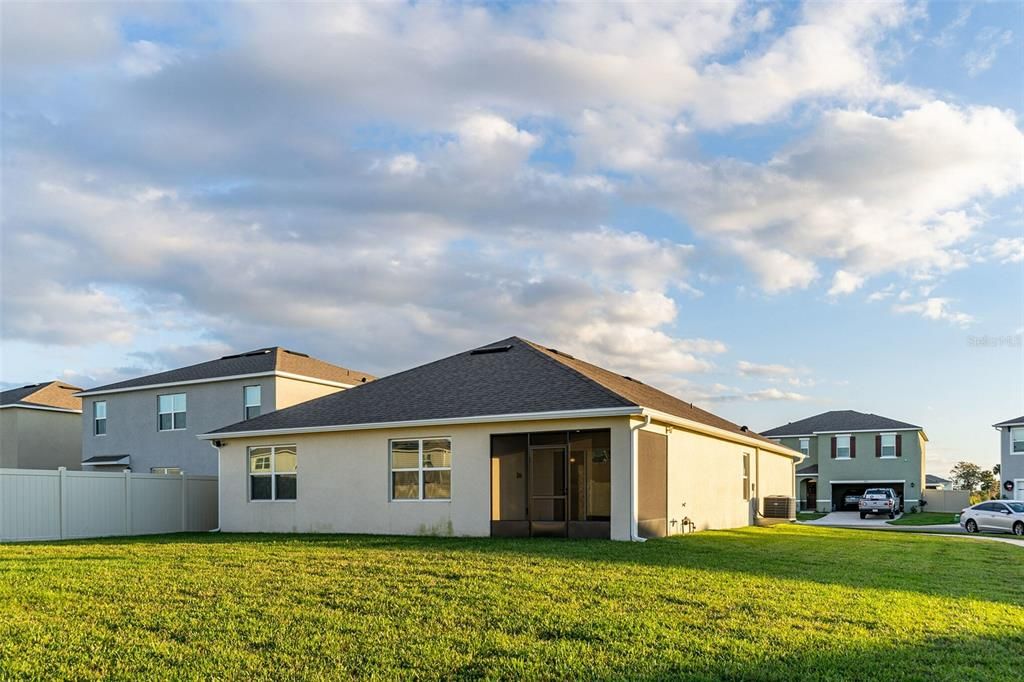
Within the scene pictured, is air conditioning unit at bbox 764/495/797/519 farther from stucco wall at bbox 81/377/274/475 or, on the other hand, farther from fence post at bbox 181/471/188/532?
fence post at bbox 181/471/188/532

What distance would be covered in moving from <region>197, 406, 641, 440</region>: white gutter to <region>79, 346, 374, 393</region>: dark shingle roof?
8955 mm

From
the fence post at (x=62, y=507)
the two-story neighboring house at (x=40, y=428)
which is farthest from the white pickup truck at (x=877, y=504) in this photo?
the two-story neighboring house at (x=40, y=428)

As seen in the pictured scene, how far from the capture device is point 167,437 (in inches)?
1292

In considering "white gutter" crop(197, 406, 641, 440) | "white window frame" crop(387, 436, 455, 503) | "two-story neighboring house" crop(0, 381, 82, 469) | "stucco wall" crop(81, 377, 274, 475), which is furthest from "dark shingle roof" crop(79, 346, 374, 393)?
"white window frame" crop(387, 436, 455, 503)

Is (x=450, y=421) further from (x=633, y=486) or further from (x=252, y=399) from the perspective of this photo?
(x=252, y=399)

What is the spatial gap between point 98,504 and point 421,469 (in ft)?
30.1

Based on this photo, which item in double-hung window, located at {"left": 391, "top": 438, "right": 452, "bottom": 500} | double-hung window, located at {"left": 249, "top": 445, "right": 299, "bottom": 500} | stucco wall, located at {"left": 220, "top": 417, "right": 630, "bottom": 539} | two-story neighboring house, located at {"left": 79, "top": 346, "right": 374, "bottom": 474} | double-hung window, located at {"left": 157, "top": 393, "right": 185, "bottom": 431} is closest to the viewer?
stucco wall, located at {"left": 220, "top": 417, "right": 630, "bottom": 539}

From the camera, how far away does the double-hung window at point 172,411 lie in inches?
1286

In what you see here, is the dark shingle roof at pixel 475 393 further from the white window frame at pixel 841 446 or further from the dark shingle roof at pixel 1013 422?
the white window frame at pixel 841 446

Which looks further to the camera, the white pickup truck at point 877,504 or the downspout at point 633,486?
the white pickup truck at point 877,504

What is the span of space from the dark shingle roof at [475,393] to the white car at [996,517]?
1688 centimetres

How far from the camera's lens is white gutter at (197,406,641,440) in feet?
56.4

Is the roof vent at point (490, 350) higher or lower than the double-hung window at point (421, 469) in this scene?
higher

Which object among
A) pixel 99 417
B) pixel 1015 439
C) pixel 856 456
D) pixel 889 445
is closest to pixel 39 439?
pixel 99 417
